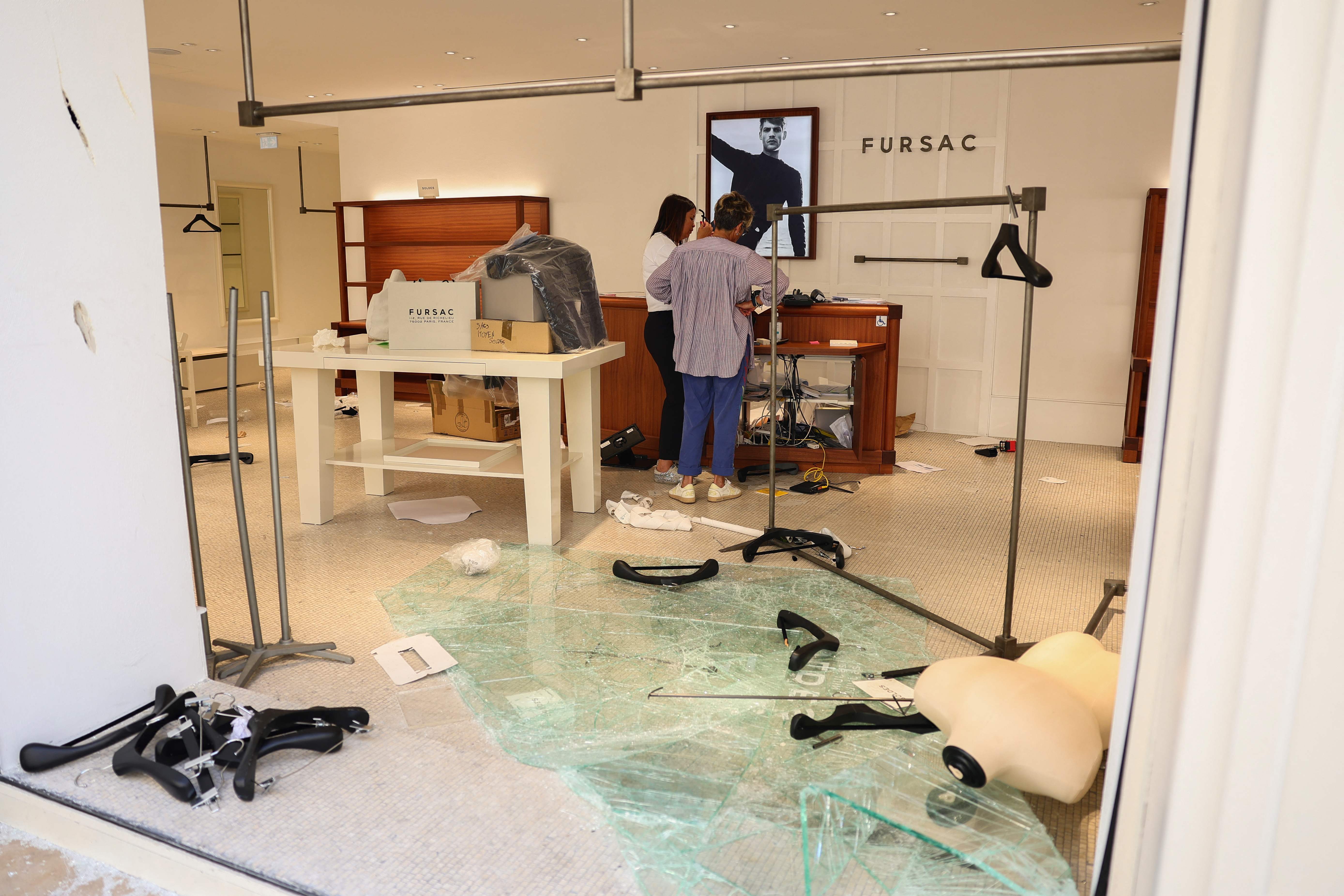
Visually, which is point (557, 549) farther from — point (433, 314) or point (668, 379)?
point (668, 379)

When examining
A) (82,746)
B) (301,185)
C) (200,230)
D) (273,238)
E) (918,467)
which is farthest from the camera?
(301,185)

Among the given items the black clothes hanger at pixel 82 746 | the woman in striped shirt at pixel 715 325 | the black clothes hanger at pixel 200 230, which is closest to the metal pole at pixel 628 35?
the black clothes hanger at pixel 82 746

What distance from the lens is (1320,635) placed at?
1.13 meters

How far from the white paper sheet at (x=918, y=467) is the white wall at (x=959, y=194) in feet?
3.66

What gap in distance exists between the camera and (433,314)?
153 inches

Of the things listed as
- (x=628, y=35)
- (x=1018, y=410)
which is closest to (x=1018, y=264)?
(x=1018, y=410)

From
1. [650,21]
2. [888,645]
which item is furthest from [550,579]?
[650,21]

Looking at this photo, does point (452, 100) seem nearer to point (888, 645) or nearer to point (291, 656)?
point (291, 656)

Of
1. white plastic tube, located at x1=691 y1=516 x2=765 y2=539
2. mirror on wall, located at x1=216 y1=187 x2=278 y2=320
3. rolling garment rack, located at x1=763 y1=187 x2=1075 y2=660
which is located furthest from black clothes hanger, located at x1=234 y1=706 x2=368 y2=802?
mirror on wall, located at x1=216 y1=187 x2=278 y2=320

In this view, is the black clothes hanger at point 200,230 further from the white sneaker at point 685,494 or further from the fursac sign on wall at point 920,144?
the white sneaker at point 685,494

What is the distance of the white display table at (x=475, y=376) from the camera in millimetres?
3664

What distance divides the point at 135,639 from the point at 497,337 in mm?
1981

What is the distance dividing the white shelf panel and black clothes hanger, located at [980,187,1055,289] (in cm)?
189

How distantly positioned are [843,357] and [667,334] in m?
0.98
